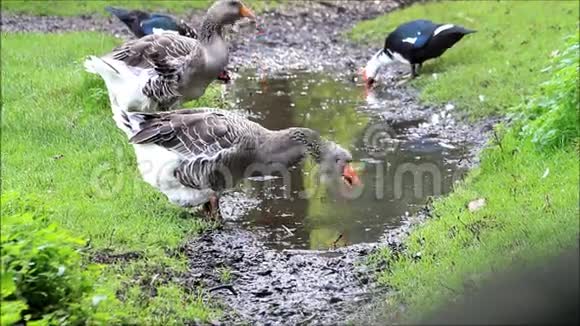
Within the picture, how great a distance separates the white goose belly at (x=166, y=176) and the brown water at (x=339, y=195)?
32.7 inches

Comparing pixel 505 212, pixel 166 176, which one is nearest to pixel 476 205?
pixel 505 212

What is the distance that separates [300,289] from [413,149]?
5.58 m

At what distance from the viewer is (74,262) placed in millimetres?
5973

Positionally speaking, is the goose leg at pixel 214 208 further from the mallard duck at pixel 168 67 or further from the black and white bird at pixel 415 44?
the black and white bird at pixel 415 44

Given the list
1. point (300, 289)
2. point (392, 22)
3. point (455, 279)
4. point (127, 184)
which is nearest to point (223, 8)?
point (127, 184)

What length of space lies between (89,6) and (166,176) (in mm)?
19315

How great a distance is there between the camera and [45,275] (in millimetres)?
5664

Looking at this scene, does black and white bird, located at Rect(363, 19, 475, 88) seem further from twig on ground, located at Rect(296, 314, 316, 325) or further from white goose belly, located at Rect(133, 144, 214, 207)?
twig on ground, located at Rect(296, 314, 316, 325)

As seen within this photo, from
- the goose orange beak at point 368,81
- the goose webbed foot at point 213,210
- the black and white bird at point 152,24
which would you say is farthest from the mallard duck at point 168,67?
the goose orange beak at point 368,81

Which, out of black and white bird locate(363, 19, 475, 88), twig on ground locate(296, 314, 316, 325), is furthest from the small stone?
black and white bird locate(363, 19, 475, 88)

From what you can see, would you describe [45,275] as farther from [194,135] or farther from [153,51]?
[153,51]

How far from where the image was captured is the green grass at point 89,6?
86.9ft

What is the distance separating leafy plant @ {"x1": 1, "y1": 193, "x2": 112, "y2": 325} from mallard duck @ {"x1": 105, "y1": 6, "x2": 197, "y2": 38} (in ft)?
31.7

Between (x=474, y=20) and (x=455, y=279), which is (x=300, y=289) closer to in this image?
(x=455, y=279)
